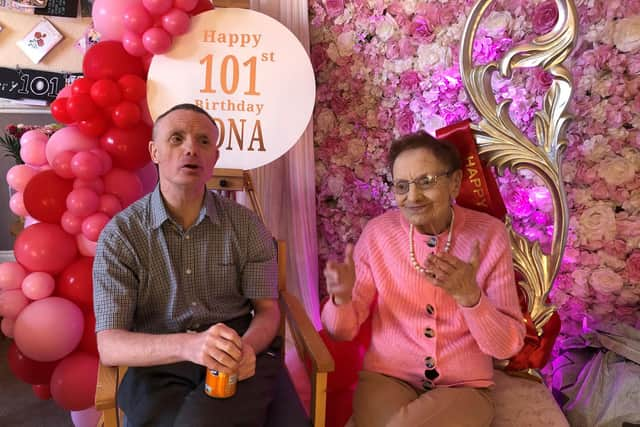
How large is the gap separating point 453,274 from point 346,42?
59.1 inches

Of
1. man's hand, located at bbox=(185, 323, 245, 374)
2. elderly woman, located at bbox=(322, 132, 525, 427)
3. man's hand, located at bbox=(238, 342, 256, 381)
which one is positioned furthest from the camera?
elderly woman, located at bbox=(322, 132, 525, 427)

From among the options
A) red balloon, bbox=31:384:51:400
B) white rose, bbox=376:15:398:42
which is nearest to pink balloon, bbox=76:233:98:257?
red balloon, bbox=31:384:51:400

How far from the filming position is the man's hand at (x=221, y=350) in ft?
3.90

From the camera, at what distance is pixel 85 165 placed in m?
1.91

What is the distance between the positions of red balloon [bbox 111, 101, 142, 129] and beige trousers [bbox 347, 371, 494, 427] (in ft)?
4.73

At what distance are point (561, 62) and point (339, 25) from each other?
106 centimetres

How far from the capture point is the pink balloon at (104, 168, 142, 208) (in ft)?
6.68

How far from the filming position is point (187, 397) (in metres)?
1.33

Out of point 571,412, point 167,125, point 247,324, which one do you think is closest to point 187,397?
point 247,324

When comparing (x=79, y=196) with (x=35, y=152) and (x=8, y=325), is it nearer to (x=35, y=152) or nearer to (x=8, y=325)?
(x=35, y=152)

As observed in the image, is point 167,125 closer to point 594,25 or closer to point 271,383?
point 271,383

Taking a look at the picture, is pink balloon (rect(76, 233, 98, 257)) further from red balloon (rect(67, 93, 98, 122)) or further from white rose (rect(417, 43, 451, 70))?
white rose (rect(417, 43, 451, 70))

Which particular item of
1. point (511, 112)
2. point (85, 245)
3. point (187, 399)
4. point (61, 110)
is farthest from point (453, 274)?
point (61, 110)

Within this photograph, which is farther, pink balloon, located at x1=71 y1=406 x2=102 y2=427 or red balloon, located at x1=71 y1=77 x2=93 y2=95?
pink balloon, located at x1=71 y1=406 x2=102 y2=427
